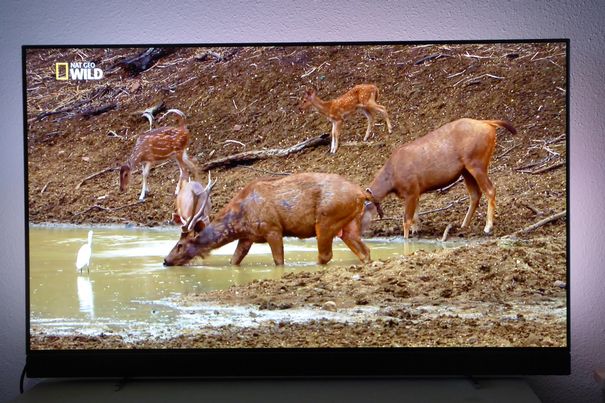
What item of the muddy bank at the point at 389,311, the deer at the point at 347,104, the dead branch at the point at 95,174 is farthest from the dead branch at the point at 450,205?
the dead branch at the point at 95,174

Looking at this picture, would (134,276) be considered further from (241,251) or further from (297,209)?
(297,209)

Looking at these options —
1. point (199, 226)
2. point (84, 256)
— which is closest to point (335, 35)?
point (199, 226)

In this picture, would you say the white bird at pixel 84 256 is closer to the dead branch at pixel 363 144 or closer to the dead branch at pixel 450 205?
the dead branch at pixel 363 144

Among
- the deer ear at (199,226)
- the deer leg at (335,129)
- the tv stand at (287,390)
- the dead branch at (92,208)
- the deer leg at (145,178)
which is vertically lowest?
the tv stand at (287,390)

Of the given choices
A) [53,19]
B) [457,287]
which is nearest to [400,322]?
[457,287]

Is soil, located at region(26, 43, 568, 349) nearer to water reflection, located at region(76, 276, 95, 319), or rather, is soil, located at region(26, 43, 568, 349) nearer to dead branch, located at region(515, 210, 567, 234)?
dead branch, located at region(515, 210, 567, 234)

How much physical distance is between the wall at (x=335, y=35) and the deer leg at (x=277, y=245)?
2.89 ft

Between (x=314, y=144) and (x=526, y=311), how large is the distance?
3.65 feet

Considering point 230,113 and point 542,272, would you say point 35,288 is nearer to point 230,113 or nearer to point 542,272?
point 230,113

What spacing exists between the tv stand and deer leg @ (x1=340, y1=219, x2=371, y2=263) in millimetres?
520

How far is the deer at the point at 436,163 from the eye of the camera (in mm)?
3074

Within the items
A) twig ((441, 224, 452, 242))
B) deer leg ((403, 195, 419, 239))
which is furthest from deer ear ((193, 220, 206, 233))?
twig ((441, 224, 452, 242))

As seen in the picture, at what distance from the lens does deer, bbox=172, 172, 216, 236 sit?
122 inches

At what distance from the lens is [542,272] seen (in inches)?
118
